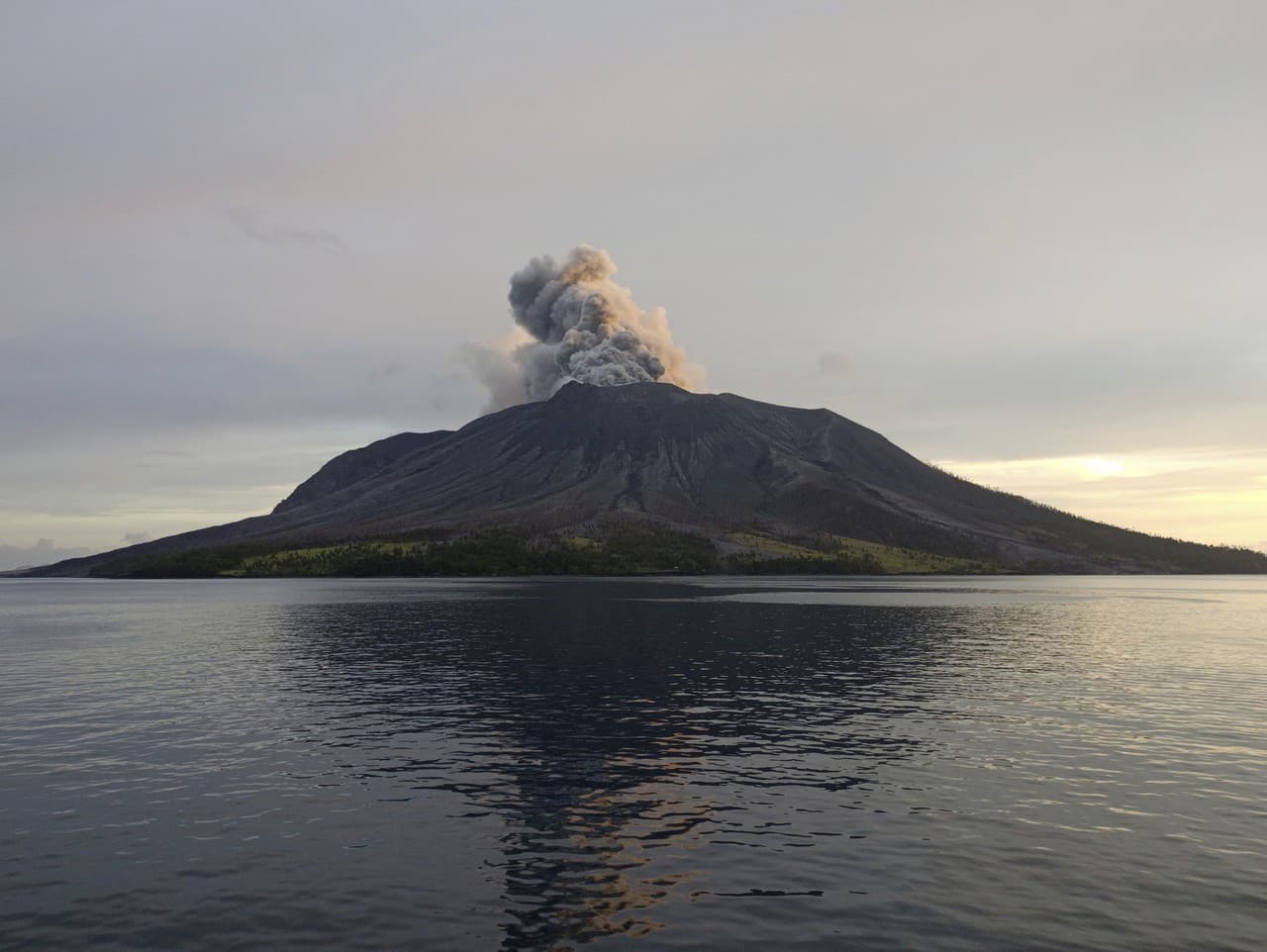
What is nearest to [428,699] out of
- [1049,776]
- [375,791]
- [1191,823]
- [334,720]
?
[334,720]

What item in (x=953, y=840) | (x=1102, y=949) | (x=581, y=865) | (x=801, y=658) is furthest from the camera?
(x=801, y=658)

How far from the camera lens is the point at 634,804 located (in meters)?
33.0

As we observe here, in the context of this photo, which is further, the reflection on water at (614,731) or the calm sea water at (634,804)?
the reflection on water at (614,731)

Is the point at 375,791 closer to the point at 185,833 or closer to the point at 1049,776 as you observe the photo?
the point at 185,833

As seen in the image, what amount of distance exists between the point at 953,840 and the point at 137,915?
24.1 m

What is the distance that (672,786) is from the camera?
35.3 meters

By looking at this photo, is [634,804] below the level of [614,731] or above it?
below

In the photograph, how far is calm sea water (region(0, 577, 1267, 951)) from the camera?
22.7m

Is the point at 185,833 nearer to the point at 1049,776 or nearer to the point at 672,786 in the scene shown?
the point at 672,786

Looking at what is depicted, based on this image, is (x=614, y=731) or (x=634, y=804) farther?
(x=614, y=731)

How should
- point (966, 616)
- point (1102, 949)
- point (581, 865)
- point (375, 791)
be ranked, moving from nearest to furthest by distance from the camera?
point (1102, 949), point (581, 865), point (375, 791), point (966, 616)

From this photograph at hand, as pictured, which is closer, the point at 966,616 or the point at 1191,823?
the point at 1191,823

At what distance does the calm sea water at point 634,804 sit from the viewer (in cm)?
2273

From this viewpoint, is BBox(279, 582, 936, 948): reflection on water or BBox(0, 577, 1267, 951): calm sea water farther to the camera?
BBox(279, 582, 936, 948): reflection on water
